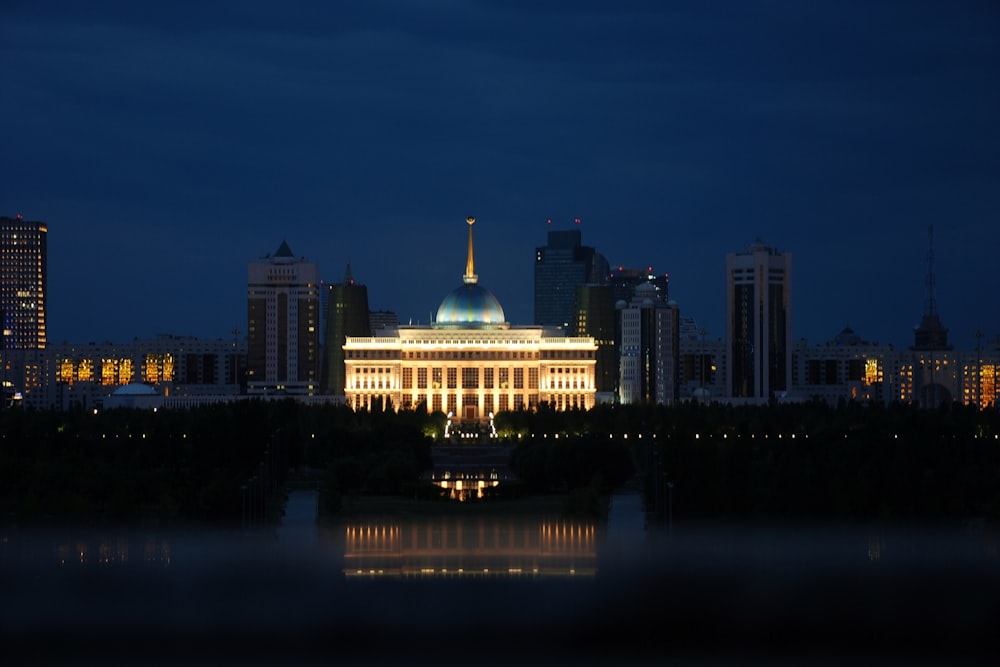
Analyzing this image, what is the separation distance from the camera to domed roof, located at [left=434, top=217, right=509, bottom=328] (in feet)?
450

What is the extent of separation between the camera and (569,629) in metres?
38.4

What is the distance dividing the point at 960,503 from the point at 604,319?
99061mm

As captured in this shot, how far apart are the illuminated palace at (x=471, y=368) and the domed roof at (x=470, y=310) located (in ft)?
0.40

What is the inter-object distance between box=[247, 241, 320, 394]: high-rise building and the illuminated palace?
82.5 feet

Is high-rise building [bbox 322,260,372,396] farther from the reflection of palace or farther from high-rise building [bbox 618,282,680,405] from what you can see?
the reflection of palace

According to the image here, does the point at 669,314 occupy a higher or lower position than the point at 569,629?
higher

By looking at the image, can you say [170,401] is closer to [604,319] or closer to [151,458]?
[604,319]

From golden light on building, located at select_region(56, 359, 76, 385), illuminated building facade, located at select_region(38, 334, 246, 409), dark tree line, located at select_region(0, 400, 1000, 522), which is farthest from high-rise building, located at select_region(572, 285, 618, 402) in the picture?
dark tree line, located at select_region(0, 400, 1000, 522)

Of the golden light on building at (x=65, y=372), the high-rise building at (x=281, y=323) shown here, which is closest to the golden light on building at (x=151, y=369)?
the golden light on building at (x=65, y=372)

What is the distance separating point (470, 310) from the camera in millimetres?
137750

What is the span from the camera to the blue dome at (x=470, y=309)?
450 feet

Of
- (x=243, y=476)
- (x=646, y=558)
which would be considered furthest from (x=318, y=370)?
(x=646, y=558)

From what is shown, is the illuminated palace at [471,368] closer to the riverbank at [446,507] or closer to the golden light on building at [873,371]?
the golden light on building at [873,371]

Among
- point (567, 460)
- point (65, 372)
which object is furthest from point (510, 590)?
point (65, 372)
